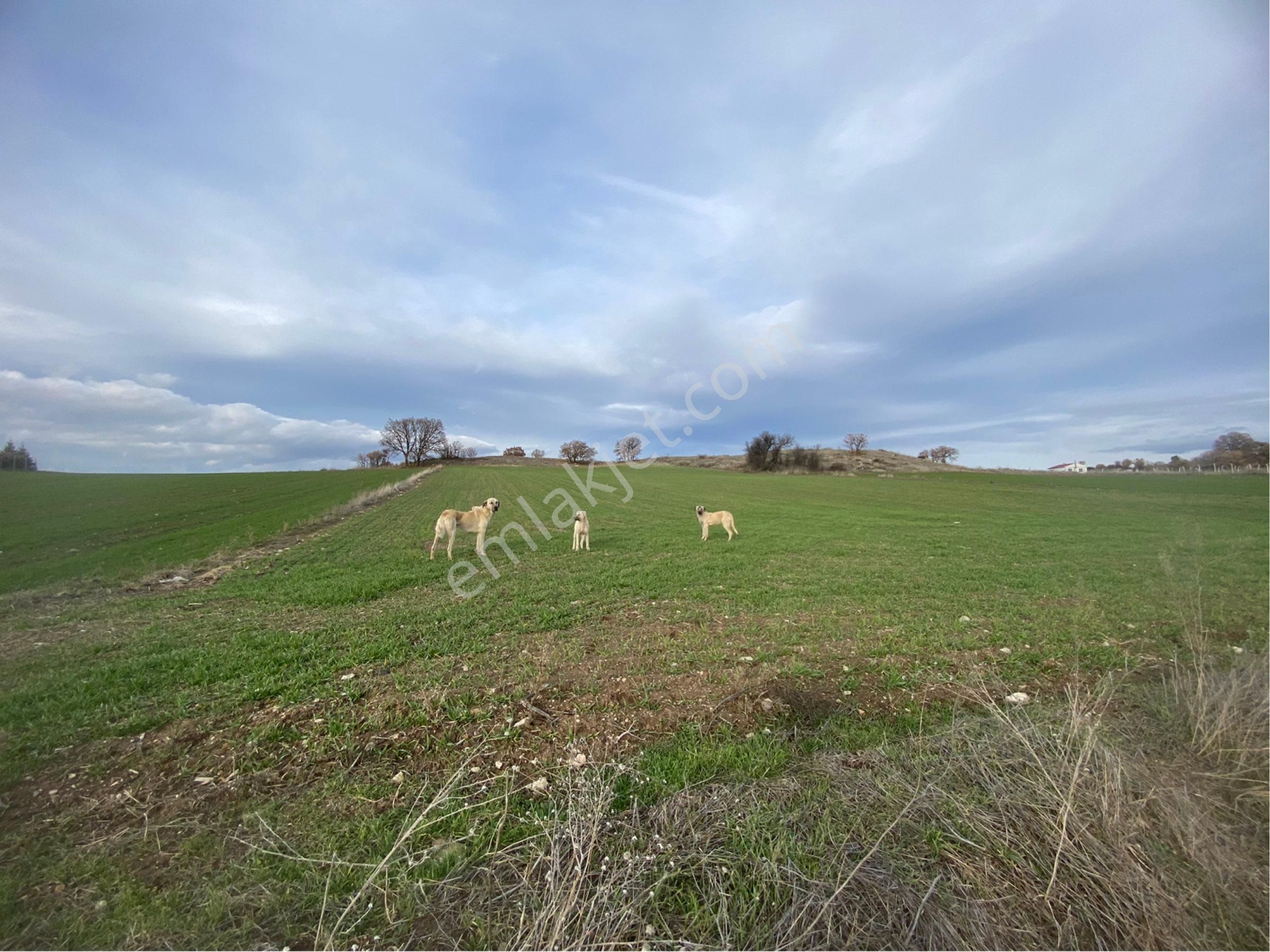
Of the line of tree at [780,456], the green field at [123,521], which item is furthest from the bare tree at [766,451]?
the green field at [123,521]

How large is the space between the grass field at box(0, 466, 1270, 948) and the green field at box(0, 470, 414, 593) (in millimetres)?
322

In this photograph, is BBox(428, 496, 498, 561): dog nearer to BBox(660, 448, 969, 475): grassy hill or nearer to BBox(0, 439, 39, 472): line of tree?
BBox(0, 439, 39, 472): line of tree

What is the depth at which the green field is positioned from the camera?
1285 centimetres

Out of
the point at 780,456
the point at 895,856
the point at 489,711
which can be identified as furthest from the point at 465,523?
the point at 780,456

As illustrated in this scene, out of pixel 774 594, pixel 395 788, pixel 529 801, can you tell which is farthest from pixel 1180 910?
pixel 774 594

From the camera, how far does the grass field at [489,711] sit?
267 centimetres

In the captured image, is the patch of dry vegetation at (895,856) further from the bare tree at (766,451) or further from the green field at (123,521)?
the bare tree at (766,451)

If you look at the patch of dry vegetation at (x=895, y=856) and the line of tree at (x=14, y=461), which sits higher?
the line of tree at (x=14, y=461)

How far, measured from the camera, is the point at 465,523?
47.8ft

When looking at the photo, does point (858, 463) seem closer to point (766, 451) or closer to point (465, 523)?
point (766, 451)

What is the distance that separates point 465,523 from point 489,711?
10.3 meters

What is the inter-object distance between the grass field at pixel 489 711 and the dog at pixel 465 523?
1314 mm

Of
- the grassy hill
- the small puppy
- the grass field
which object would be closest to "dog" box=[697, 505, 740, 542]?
the grass field

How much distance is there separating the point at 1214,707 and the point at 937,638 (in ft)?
11.8
